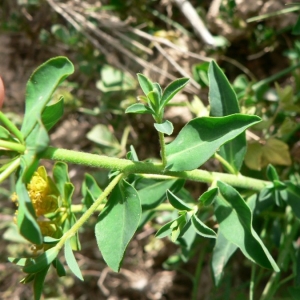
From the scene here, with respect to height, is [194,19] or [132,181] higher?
[194,19]

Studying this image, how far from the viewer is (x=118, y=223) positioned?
57.0 inches

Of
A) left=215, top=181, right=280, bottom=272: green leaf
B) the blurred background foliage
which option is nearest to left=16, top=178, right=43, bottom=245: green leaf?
left=215, top=181, right=280, bottom=272: green leaf

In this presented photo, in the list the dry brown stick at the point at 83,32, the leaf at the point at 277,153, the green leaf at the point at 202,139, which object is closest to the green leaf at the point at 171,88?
the green leaf at the point at 202,139

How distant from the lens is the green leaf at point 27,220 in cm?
108

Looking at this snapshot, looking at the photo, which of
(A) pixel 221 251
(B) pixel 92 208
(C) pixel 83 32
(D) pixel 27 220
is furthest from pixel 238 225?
(C) pixel 83 32

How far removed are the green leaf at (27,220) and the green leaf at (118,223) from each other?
13.5 inches

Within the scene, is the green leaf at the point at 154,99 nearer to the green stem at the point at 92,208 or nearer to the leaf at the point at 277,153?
the green stem at the point at 92,208

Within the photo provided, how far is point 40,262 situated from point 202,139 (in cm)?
61

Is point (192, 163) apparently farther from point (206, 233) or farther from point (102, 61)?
point (102, 61)

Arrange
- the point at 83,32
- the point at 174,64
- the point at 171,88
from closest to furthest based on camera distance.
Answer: the point at 171,88 → the point at 174,64 → the point at 83,32

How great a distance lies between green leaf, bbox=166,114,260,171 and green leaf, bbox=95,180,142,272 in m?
0.16

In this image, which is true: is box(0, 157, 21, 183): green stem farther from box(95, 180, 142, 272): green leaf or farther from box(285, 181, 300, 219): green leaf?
box(285, 181, 300, 219): green leaf

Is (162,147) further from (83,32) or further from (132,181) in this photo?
(83,32)

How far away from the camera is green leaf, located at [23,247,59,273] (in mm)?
1355
